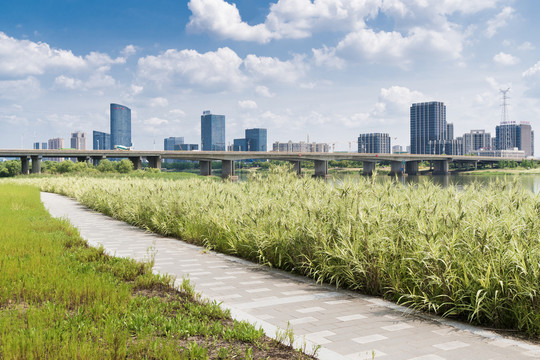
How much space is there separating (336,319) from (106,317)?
2.48m

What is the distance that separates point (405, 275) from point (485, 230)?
1.21 meters

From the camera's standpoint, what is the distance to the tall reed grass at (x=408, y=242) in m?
4.78

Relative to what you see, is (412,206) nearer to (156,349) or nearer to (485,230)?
(485,230)

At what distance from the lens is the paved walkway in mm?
4031

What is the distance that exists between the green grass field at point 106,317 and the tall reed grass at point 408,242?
218 centimetres

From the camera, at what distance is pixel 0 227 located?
32.9ft

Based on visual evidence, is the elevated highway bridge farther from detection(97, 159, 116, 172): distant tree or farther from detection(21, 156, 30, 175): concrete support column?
detection(97, 159, 116, 172): distant tree

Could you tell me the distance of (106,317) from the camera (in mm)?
4520

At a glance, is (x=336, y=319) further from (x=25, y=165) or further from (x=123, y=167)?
(x=25, y=165)

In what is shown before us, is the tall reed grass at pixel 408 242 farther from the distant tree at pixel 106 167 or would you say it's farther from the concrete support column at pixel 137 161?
the concrete support column at pixel 137 161

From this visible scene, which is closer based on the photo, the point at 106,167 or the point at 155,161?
the point at 106,167

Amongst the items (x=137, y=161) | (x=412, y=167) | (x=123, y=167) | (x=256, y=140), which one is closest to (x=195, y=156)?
(x=137, y=161)

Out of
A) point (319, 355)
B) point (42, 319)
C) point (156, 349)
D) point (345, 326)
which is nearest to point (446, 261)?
point (345, 326)

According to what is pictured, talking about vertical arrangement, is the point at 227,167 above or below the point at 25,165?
below
